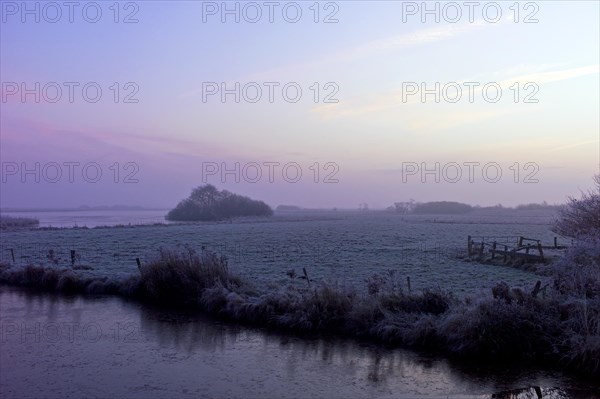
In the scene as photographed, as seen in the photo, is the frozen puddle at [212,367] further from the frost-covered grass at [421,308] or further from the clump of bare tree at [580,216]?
the clump of bare tree at [580,216]

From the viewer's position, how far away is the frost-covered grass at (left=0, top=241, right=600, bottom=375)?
12969mm

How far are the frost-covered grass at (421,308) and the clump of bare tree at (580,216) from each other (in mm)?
6465

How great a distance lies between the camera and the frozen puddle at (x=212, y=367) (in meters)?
10.5

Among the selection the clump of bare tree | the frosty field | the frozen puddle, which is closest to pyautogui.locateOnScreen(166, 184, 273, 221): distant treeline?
the frosty field

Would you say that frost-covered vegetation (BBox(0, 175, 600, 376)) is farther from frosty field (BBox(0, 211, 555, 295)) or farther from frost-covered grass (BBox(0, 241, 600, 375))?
frosty field (BBox(0, 211, 555, 295))

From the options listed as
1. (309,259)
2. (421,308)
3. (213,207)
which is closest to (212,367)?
(421,308)

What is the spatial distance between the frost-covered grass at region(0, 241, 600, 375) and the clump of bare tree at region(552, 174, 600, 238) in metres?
6.47

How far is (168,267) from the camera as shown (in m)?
21.1

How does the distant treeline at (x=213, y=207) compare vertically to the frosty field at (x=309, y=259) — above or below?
above

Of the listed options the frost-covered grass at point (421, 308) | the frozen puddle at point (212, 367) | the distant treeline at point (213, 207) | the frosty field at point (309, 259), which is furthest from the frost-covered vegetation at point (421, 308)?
the distant treeline at point (213, 207)

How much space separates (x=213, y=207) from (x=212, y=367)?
102m

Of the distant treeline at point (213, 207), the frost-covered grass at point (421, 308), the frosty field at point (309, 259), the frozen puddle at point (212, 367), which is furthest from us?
the distant treeline at point (213, 207)

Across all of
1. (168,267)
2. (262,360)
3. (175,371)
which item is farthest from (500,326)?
(168,267)

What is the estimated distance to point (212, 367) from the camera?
12125mm
